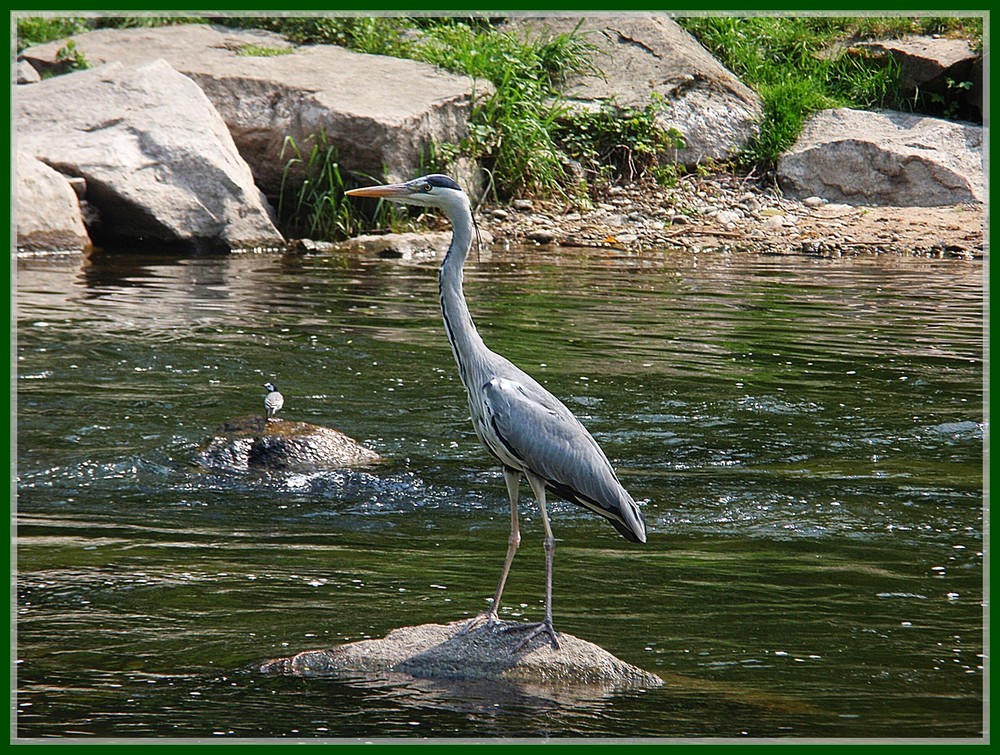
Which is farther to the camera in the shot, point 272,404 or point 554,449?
point 272,404

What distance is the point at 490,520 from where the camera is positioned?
6789 millimetres

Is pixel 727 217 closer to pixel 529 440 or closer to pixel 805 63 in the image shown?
pixel 805 63

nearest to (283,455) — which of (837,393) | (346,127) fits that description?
(837,393)

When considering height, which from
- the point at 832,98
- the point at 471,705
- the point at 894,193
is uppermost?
the point at 832,98

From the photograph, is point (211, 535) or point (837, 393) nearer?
point (211, 535)

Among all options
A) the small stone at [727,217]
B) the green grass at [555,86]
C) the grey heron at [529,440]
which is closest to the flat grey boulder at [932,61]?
the green grass at [555,86]

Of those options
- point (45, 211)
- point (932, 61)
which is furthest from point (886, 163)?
point (45, 211)

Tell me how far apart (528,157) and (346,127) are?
253 cm

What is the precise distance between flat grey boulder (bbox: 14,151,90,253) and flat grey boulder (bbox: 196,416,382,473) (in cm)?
713

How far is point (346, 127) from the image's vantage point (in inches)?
611

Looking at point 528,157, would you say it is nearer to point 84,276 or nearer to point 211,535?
point 84,276

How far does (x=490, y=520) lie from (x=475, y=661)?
6.26ft

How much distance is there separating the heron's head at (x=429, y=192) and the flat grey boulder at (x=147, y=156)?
9250 millimetres

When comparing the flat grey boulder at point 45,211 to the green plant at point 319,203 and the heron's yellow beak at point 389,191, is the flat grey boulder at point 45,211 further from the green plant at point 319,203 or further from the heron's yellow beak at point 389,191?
the heron's yellow beak at point 389,191
